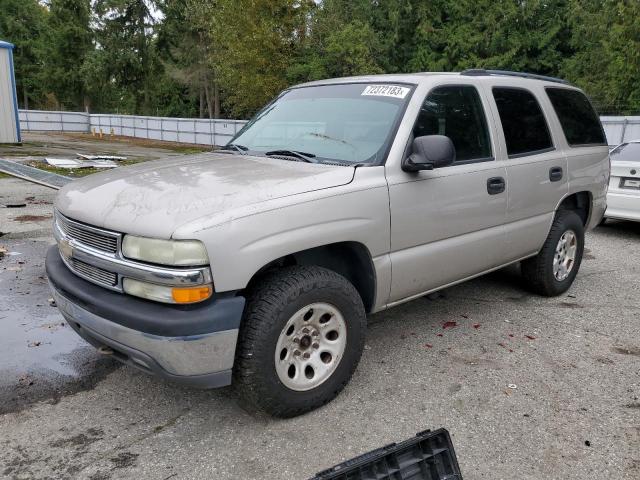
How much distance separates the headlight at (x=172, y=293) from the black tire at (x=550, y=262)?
3321 millimetres

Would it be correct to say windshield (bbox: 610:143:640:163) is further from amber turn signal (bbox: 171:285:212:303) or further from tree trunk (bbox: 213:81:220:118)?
tree trunk (bbox: 213:81:220:118)

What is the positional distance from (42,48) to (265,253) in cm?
5216

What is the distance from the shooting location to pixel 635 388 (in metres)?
3.45

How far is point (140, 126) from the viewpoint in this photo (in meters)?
31.0

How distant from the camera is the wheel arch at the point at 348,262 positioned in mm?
3148

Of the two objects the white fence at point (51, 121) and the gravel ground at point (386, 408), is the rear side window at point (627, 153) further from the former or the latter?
the white fence at point (51, 121)

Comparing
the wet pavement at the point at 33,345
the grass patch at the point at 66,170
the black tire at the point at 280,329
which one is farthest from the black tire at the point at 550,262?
the grass patch at the point at 66,170

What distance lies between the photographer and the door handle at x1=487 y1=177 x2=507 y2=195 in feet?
13.0

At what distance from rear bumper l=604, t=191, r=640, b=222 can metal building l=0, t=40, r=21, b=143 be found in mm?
17757

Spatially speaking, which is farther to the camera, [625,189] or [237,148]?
[625,189]

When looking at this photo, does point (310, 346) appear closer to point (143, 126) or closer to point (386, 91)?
point (386, 91)

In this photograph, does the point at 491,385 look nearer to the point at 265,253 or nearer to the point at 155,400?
the point at 265,253

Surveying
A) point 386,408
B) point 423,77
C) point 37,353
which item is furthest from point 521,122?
point 37,353

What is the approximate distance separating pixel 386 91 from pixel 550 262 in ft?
7.52
